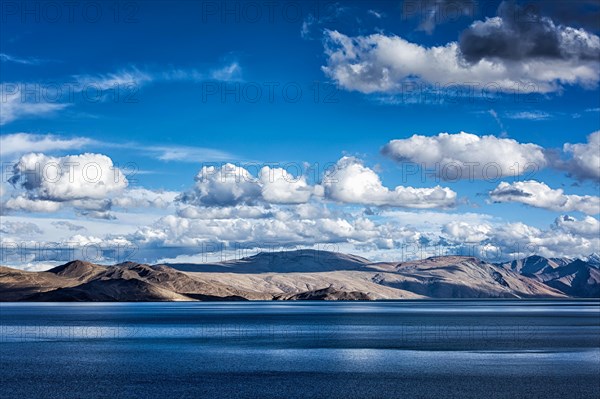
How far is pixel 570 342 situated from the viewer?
14825cm

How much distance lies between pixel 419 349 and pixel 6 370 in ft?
234

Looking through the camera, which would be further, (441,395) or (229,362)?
(229,362)

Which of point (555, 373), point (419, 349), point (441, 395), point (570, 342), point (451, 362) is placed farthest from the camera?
point (570, 342)

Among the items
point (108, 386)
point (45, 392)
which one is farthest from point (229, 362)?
point (45, 392)

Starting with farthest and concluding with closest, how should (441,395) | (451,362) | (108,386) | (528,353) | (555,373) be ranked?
(528,353) < (451,362) < (555,373) < (108,386) < (441,395)

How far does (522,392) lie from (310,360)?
41.9m

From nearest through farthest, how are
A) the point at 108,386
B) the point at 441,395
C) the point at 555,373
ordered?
the point at 441,395, the point at 108,386, the point at 555,373

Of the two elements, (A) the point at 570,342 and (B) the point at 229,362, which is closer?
(B) the point at 229,362

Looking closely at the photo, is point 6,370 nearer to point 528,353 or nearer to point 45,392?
point 45,392

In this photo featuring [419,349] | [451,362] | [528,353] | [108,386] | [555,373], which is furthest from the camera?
[419,349]

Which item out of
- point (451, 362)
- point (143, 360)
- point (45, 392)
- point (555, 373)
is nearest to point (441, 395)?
point (555, 373)

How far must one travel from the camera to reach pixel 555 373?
94.8 m

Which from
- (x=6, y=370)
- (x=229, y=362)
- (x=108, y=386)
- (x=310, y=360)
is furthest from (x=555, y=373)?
(x=6, y=370)

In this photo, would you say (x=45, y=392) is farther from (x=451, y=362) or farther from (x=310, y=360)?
(x=451, y=362)
